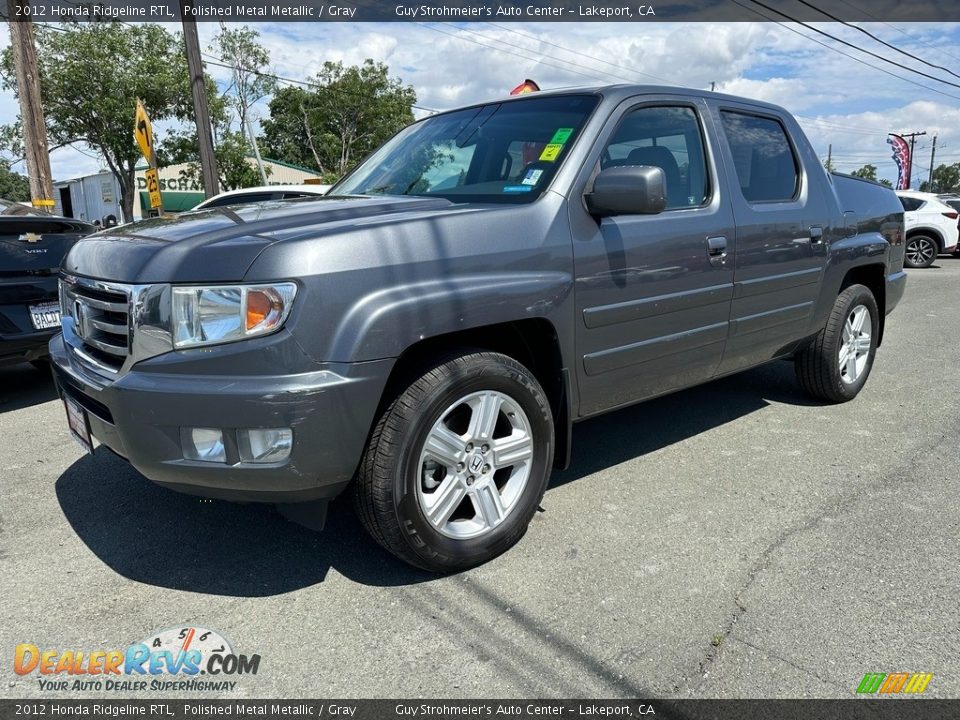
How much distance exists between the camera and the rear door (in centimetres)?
384

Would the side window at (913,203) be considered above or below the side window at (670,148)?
below

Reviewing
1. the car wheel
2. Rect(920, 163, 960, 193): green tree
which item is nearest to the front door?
the car wheel

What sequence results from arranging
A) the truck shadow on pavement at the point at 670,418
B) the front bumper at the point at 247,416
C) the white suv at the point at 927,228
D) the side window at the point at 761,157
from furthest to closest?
the white suv at the point at 927,228 → the truck shadow on pavement at the point at 670,418 → the side window at the point at 761,157 → the front bumper at the point at 247,416

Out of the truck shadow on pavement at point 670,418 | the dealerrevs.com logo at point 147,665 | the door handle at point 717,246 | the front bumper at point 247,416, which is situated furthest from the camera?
the truck shadow on pavement at point 670,418

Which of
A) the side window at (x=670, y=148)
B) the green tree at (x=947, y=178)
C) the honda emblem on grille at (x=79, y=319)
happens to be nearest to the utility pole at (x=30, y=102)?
the honda emblem on grille at (x=79, y=319)

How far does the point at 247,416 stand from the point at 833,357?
3.89 meters

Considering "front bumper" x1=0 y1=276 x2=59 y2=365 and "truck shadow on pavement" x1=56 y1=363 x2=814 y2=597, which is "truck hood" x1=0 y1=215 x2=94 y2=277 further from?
"truck shadow on pavement" x1=56 y1=363 x2=814 y2=597

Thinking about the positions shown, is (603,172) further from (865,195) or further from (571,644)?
(865,195)

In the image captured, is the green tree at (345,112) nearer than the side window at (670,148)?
No

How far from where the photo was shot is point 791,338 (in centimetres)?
441

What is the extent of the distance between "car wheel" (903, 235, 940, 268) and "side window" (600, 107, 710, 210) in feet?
47.1

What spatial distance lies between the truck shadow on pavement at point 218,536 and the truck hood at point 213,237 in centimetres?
114

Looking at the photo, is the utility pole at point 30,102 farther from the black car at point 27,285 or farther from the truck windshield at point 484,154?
the truck windshield at point 484,154

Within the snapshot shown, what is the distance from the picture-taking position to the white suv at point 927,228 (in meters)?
15.4
